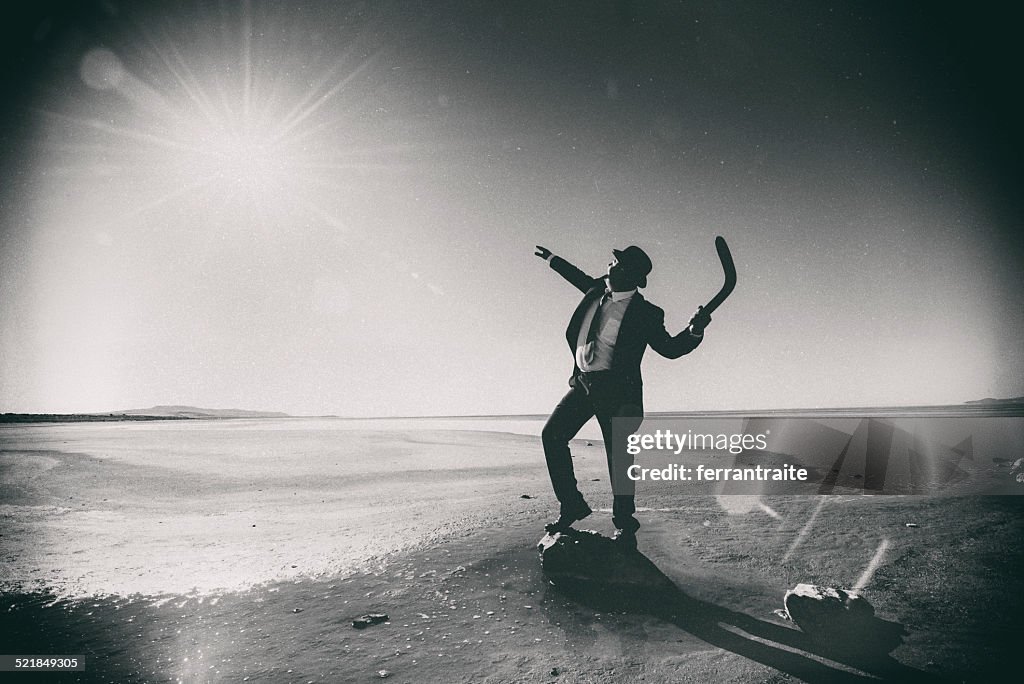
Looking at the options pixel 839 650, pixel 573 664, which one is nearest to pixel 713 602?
pixel 839 650

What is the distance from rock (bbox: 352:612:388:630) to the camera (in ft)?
10.9

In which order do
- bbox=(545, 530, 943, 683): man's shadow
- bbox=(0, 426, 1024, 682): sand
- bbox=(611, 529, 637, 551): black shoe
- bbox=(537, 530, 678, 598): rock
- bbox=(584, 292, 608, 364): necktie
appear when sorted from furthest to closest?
1. bbox=(584, 292, 608, 364): necktie
2. bbox=(611, 529, 637, 551): black shoe
3. bbox=(537, 530, 678, 598): rock
4. bbox=(0, 426, 1024, 682): sand
5. bbox=(545, 530, 943, 683): man's shadow

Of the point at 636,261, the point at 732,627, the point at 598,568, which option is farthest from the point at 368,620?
the point at 636,261

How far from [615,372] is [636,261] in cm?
97

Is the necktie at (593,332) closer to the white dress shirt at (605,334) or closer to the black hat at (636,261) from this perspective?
the white dress shirt at (605,334)

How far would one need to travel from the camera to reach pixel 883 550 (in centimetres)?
436

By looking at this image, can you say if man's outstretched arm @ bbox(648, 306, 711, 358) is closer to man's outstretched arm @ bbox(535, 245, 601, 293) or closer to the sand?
man's outstretched arm @ bbox(535, 245, 601, 293)

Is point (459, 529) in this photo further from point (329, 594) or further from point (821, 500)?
point (821, 500)

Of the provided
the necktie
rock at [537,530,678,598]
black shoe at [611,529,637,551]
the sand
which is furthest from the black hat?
the sand

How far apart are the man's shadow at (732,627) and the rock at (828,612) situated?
0.04 feet

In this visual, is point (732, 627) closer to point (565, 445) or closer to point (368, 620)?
point (565, 445)

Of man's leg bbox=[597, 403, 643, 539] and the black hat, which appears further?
the black hat

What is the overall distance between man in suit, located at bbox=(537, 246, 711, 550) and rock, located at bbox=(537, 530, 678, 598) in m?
0.16

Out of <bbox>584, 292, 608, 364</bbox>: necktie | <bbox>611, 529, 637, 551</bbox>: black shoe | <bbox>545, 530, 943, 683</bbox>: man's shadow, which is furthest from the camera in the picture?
<bbox>584, 292, 608, 364</bbox>: necktie
